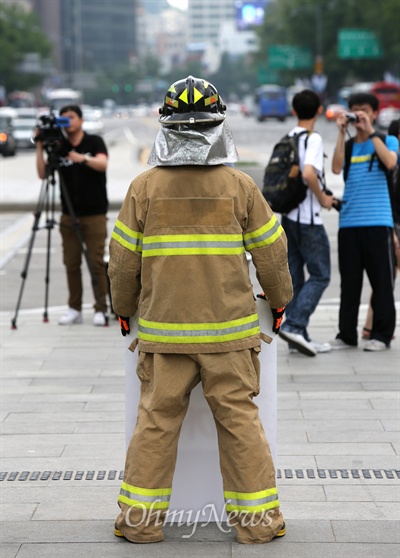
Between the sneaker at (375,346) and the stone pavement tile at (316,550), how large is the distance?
13.6 feet

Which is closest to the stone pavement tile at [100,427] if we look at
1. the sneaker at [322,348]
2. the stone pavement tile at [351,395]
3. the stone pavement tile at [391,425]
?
the stone pavement tile at [351,395]

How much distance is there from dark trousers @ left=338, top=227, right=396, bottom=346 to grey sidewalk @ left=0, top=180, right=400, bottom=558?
195 mm

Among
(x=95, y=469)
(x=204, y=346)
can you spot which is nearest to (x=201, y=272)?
(x=204, y=346)

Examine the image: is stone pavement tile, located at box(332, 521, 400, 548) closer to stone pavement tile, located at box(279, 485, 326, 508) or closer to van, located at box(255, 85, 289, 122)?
stone pavement tile, located at box(279, 485, 326, 508)

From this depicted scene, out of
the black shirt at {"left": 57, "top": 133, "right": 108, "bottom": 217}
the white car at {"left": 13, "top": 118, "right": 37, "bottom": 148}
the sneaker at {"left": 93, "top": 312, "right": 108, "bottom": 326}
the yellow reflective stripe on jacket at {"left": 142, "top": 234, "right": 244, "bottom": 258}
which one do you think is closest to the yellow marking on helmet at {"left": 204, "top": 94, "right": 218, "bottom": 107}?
the yellow reflective stripe on jacket at {"left": 142, "top": 234, "right": 244, "bottom": 258}

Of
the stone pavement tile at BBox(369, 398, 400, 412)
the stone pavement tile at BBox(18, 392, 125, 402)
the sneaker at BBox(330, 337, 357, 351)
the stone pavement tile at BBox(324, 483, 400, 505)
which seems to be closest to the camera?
the stone pavement tile at BBox(324, 483, 400, 505)

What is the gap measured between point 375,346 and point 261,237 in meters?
4.23

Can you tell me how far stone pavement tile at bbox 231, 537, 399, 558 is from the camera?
461 cm

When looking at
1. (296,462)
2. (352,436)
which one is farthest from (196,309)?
(352,436)

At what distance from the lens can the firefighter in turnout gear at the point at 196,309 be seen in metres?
4.68

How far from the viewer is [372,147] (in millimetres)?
8406

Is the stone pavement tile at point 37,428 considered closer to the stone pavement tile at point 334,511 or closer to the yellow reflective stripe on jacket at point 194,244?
the stone pavement tile at point 334,511

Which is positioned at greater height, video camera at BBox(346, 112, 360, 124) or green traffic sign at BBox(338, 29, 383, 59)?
video camera at BBox(346, 112, 360, 124)

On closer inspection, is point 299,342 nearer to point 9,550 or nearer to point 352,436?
point 352,436
